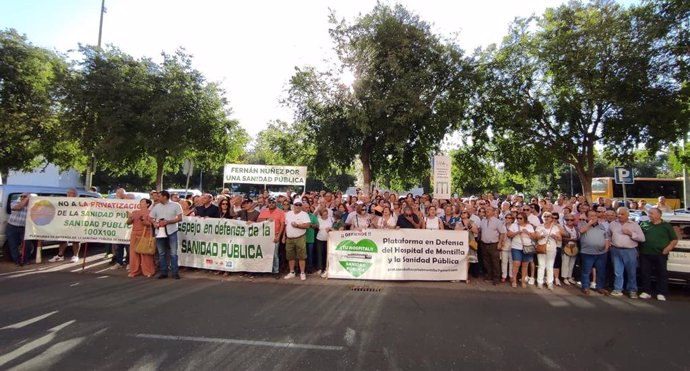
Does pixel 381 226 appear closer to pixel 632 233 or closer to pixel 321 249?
pixel 321 249

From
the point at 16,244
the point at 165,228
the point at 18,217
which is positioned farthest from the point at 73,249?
the point at 165,228

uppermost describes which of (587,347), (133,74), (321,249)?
(133,74)

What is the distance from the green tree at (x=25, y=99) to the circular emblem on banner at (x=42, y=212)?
887 centimetres

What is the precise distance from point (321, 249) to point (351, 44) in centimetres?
1113

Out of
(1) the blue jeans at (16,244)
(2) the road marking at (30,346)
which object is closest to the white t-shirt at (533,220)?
(2) the road marking at (30,346)

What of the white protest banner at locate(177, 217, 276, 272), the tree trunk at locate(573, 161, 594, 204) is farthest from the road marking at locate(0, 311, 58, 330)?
the tree trunk at locate(573, 161, 594, 204)

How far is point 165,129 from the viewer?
15305 millimetres

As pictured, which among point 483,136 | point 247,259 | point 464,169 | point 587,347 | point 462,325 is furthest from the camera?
point 464,169

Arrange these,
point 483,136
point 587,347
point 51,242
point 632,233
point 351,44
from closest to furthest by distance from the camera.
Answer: point 587,347
point 632,233
point 51,242
point 351,44
point 483,136

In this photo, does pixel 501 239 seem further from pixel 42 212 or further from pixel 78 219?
pixel 42 212

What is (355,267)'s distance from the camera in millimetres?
8734

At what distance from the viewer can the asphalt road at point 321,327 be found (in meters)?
4.32

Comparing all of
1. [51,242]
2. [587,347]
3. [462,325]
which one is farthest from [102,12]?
[587,347]

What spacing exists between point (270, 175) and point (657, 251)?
35.6 feet
